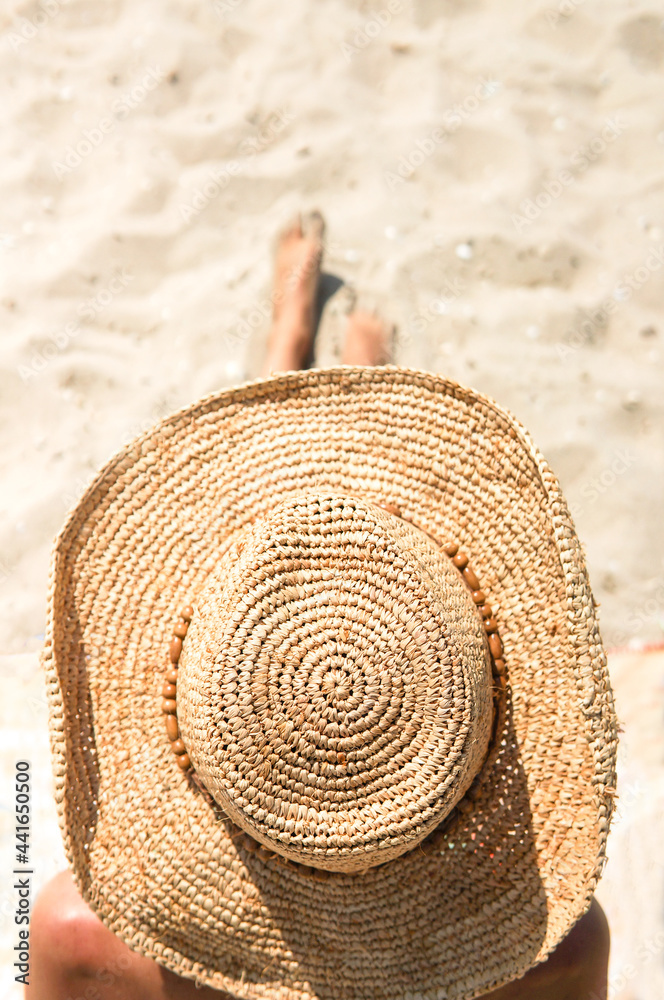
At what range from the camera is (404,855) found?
131 cm

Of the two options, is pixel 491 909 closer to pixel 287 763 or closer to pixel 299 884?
pixel 299 884

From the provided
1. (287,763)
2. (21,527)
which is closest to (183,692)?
(287,763)

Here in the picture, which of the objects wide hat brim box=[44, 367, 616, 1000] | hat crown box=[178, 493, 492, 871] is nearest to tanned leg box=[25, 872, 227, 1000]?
wide hat brim box=[44, 367, 616, 1000]

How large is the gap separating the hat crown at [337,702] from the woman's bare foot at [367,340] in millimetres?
1405

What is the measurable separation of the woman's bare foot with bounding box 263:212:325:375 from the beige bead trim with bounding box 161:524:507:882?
Answer: 129cm

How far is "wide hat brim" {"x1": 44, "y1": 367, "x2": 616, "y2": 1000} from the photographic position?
128 centimetres

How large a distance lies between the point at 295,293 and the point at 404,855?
5.92 feet

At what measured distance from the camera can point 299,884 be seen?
1305mm

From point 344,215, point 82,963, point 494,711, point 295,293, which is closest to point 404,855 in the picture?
point 494,711

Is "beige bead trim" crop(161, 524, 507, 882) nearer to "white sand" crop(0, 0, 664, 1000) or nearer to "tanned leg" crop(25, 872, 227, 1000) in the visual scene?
"tanned leg" crop(25, 872, 227, 1000)

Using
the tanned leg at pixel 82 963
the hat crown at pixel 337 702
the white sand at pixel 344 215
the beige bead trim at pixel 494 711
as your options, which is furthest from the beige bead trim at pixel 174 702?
the white sand at pixel 344 215

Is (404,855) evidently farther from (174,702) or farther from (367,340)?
(367,340)

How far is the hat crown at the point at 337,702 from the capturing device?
3.58ft

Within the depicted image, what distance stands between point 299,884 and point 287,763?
35 centimetres
